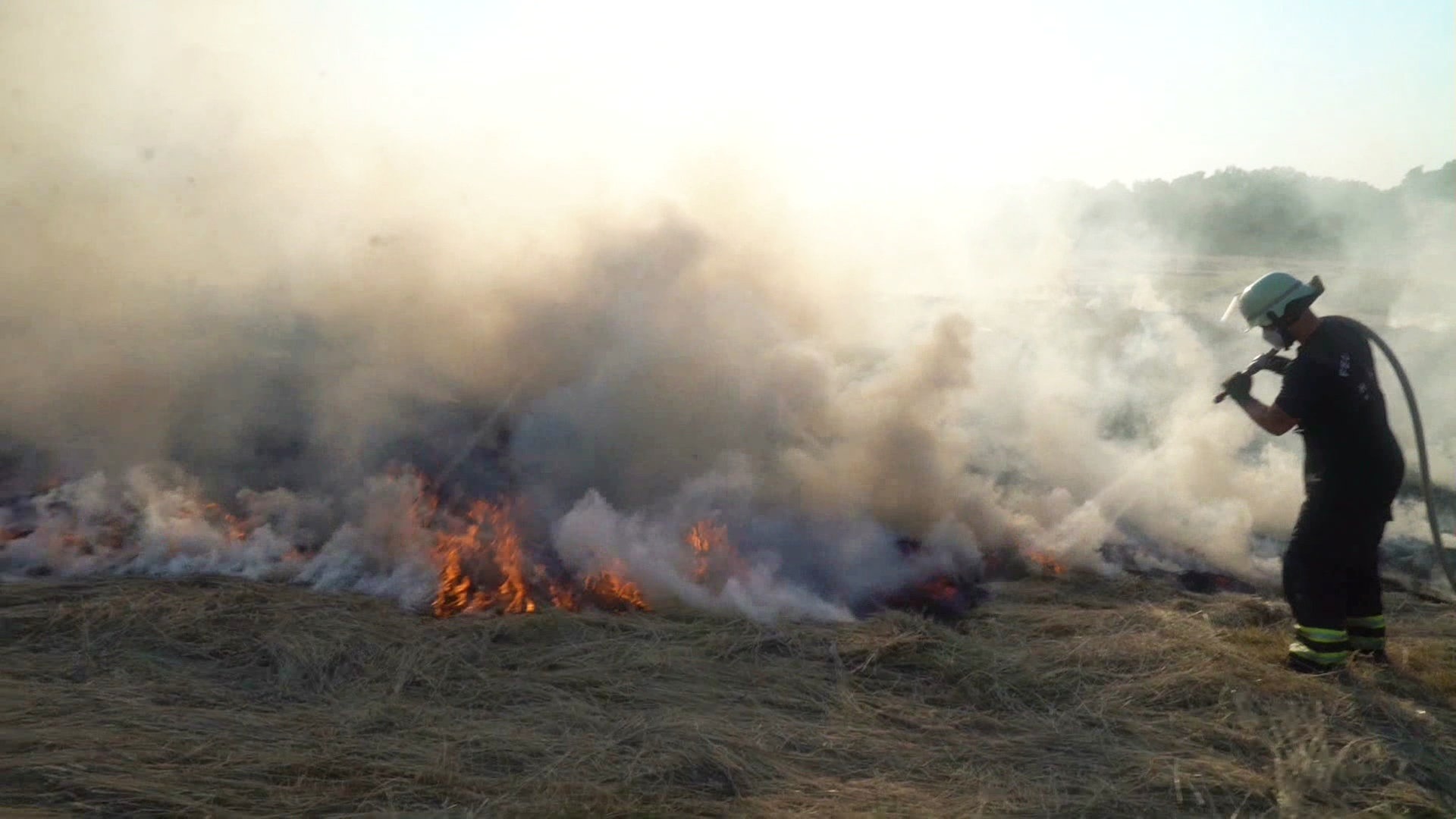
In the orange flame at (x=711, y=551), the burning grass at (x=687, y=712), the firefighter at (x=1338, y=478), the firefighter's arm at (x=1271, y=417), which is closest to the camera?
the burning grass at (x=687, y=712)

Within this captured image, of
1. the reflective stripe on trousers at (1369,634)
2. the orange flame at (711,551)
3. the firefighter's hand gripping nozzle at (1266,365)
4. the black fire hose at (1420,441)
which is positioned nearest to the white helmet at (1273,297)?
the firefighter's hand gripping nozzle at (1266,365)

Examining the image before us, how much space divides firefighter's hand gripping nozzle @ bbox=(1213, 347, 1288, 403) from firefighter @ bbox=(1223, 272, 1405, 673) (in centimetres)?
5

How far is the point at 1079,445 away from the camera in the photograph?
32.1ft

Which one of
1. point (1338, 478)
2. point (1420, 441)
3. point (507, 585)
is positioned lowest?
point (507, 585)

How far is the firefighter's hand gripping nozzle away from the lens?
214 inches

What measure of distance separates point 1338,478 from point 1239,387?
2.43 ft

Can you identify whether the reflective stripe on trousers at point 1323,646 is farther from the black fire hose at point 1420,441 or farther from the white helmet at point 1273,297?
the white helmet at point 1273,297

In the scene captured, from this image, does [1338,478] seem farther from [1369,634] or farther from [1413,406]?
[1369,634]

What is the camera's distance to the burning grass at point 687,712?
3.81m

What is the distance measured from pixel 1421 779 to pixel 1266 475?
5.59 meters

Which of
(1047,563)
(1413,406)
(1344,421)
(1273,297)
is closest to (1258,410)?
(1344,421)

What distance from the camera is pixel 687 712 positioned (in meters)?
4.55

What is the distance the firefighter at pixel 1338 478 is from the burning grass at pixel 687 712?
0.36m

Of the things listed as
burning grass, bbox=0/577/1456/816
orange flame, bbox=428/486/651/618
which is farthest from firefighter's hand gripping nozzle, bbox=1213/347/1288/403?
orange flame, bbox=428/486/651/618
